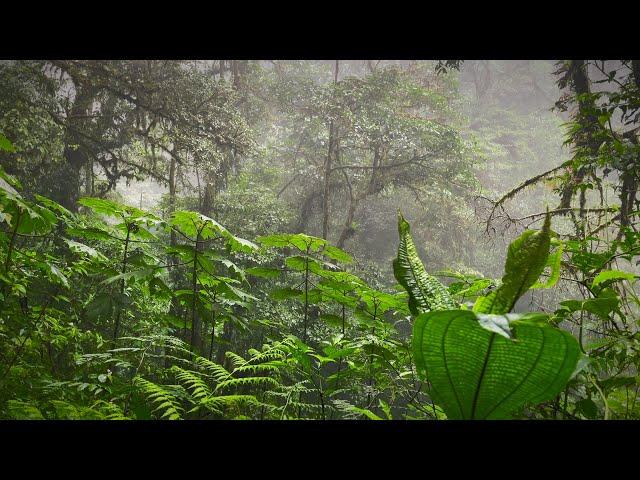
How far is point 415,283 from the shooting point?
698mm

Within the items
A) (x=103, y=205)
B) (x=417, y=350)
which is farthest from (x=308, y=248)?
(x=417, y=350)

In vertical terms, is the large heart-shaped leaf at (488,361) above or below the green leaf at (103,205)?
below

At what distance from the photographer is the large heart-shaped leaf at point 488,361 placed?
1.55 feet

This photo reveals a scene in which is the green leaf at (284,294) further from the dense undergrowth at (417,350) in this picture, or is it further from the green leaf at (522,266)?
the green leaf at (522,266)

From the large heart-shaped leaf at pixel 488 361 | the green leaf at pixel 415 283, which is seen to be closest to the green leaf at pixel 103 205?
the green leaf at pixel 415 283

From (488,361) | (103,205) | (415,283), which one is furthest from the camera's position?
(103,205)

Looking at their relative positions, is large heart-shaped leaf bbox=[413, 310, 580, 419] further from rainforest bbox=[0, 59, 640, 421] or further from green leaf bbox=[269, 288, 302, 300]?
green leaf bbox=[269, 288, 302, 300]

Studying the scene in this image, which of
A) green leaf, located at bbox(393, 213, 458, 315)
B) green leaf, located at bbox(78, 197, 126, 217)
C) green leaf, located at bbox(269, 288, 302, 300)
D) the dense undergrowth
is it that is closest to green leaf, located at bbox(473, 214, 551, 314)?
the dense undergrowth

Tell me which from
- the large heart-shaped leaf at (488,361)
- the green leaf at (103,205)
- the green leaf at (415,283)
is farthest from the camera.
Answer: the green leaf at (103,205)

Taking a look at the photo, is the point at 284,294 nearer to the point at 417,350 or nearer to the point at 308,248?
Result: the point at 308,248

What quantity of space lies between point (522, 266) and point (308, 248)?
Result: 1.00 metres

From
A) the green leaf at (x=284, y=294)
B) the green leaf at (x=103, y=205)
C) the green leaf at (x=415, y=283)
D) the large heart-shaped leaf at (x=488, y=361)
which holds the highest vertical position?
the green leaf at (x=103, y=205)
